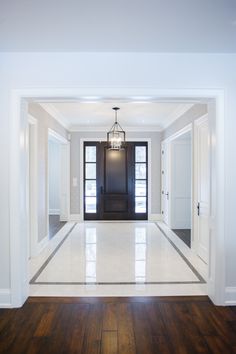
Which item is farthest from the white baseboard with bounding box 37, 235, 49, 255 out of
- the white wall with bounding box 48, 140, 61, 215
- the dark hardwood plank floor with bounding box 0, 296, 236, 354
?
the white wall with bounding box 48, 140, 61, 215

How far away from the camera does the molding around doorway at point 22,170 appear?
8.88 feet

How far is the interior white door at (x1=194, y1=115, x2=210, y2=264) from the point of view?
4.05 metres

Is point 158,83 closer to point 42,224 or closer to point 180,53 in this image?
point 180,53

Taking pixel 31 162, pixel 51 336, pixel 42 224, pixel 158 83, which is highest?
pixel 158 83

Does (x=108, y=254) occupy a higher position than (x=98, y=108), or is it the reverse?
(x=98, y=108)

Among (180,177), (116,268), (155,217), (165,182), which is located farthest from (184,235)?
(116,268)

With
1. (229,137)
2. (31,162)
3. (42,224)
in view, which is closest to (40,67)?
(31,162)

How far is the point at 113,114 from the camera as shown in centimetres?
585

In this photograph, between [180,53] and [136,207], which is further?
[136,207]

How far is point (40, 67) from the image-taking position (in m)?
2.73

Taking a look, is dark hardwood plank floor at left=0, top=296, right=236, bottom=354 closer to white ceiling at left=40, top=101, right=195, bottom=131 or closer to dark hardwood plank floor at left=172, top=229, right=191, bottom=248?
dark hardwood plank floor at left=172, top=229, right=191, bottom=248

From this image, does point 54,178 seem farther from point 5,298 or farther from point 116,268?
point 5,298

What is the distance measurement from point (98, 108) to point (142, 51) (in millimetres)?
2674

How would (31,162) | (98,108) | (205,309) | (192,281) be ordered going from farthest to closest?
(98,108) < (31,162) < (192,281) < (205,309)
